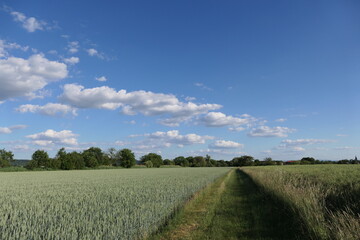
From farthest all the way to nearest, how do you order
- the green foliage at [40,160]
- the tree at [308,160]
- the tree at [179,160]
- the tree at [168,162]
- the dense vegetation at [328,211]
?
1. the tree at [168,162]
2. the tree at [179,160]
3. the tree at [308,160]
4. the green foliage at [40,160]
5. the dense vegetation at [328,211]

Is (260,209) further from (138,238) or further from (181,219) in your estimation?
(138,238)

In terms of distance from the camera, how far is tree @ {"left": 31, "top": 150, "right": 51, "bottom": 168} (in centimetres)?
9344

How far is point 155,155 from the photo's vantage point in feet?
535

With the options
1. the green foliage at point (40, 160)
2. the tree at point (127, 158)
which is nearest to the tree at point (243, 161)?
the tree at point (127, 158)

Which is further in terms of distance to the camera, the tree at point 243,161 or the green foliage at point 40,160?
the tree at point 243,161

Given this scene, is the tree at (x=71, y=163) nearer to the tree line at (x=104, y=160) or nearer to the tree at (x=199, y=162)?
the tree line at (x=104, y=160)

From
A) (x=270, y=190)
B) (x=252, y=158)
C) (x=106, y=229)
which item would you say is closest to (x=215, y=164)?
(x=252, y=158)

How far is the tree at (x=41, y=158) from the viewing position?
93.4 meters

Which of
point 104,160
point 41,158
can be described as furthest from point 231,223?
point 104,160

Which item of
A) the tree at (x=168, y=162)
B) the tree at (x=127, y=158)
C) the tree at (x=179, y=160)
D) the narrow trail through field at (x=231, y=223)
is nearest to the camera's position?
the narrow trail through field at (x=231, y=223)

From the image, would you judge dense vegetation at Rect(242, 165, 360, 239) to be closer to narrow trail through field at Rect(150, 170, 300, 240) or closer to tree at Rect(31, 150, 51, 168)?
narrow trail through field at Rect(150, 170, 300, 240)

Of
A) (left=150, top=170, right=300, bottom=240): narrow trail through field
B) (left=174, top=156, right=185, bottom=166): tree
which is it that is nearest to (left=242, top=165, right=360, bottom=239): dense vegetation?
(left=150, top=170, right=300, bottom=240): narrow trail through field

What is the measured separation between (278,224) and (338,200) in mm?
2543

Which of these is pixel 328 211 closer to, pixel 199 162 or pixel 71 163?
pixel 71 163
